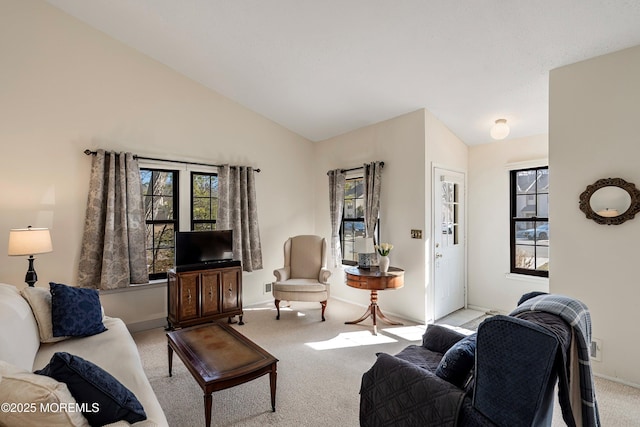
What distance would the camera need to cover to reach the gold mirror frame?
2557mm

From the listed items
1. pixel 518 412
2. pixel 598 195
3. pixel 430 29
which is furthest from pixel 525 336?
pixel 430 29

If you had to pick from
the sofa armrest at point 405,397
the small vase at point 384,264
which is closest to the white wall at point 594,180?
the small vase at point 384,264

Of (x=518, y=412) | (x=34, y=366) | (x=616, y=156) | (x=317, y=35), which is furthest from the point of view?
(x=317, y=35)

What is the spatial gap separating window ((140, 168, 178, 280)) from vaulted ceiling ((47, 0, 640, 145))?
1471 millimetres

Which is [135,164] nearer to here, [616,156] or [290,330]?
[290,330]

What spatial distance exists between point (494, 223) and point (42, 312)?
201 inches

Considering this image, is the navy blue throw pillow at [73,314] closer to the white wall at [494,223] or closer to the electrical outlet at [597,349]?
the electrical outlet at [597,349]

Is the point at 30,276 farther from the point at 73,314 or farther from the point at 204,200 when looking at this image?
the point at 204,200

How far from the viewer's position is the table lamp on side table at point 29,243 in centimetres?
284

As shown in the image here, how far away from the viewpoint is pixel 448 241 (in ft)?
14.6

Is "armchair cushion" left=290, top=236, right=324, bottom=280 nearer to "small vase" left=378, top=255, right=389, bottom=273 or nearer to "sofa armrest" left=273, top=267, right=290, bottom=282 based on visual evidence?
"sofa armrest" left=273, top=267, right=290, bottom=282

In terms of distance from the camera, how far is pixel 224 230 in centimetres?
434

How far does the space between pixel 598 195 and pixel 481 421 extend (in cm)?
247

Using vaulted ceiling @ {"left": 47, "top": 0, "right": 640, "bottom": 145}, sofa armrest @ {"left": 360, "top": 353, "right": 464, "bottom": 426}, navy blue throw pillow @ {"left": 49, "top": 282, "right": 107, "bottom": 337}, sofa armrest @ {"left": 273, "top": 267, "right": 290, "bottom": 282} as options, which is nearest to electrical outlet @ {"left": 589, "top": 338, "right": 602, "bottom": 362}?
sofa armrest @ {"left": 360, "top": 353, "right": 464, "bottom": 426}
